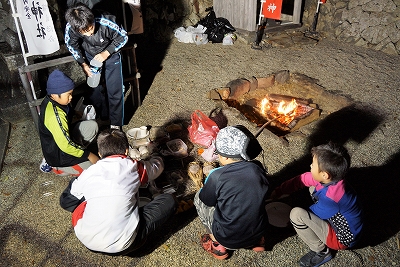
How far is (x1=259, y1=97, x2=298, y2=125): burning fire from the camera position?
5973 mm

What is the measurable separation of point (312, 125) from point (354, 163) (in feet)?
3.39

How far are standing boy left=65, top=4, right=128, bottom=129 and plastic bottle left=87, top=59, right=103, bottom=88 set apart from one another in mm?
45

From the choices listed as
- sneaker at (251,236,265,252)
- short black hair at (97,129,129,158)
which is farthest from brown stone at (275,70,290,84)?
short black hair at (97,129,129,158)

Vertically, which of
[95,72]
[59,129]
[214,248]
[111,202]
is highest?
[95,72]

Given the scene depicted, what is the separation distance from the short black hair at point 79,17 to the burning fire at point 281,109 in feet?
11.6

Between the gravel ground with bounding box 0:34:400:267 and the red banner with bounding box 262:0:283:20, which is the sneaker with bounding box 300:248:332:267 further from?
the red banner with bounding box 262:0:283:20

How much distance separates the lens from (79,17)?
419 cm

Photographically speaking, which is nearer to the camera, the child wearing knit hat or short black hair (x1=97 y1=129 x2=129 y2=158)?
short black hair (x1=97 y1=129 x2=129 y2=158)

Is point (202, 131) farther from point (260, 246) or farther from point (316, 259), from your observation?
point (316, 259)

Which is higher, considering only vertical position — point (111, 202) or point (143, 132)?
point (111, 202)

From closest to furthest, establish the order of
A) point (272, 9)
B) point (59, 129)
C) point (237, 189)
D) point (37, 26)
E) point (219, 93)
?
point (237, 189) → point (59, 129) → point (37, 26) → point (219, 93) → point (272, 9)

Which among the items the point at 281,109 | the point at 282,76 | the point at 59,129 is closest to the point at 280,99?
the point at 281,109

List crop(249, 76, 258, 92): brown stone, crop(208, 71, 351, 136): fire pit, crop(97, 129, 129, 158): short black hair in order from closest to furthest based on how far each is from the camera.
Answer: crop(97, 129, 129, 158): short black hair < crop(208, 71, 351, 136): fire pit < crop(249, 76, 258, 92): brown stone

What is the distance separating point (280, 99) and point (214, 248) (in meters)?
3.87
